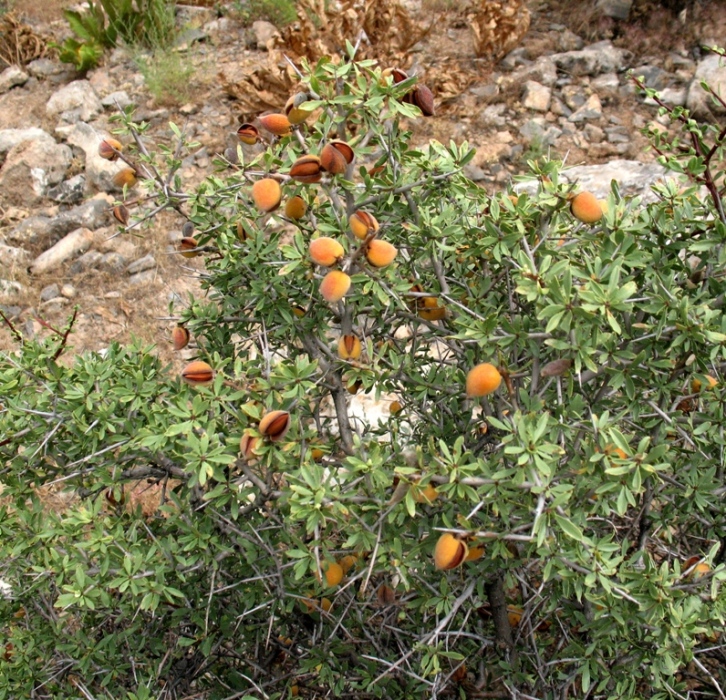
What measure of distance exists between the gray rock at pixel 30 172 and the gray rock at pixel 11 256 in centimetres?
53

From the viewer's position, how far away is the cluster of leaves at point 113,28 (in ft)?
18.2

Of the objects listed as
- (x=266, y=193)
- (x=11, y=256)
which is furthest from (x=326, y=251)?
(x=11, y=256)

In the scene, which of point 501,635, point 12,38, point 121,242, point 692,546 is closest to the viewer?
point 501,635

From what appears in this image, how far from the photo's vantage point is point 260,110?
4898 mm

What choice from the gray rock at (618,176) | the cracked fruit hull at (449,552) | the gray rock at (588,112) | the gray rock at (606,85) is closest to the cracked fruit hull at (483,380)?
the cracked fruit hull at (449,552)

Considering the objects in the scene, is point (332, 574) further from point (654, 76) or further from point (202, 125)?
point (654, 76)

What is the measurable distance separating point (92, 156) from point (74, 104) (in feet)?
2.66

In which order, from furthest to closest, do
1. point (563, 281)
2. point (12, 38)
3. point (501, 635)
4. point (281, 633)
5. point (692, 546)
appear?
point (12, 38)
point (692, 546)
point (281, 633)
point (501, 635)
point (563, 281)

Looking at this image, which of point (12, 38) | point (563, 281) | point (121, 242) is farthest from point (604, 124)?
point (12, 38)

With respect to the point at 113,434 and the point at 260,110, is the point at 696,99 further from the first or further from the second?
the point at 113,434

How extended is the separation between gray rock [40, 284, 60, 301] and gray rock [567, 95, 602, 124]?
130 inches

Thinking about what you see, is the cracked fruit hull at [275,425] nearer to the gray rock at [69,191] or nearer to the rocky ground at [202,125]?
the rocky ground at [202,125]

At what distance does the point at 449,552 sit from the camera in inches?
46.7

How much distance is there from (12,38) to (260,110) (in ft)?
7.71
